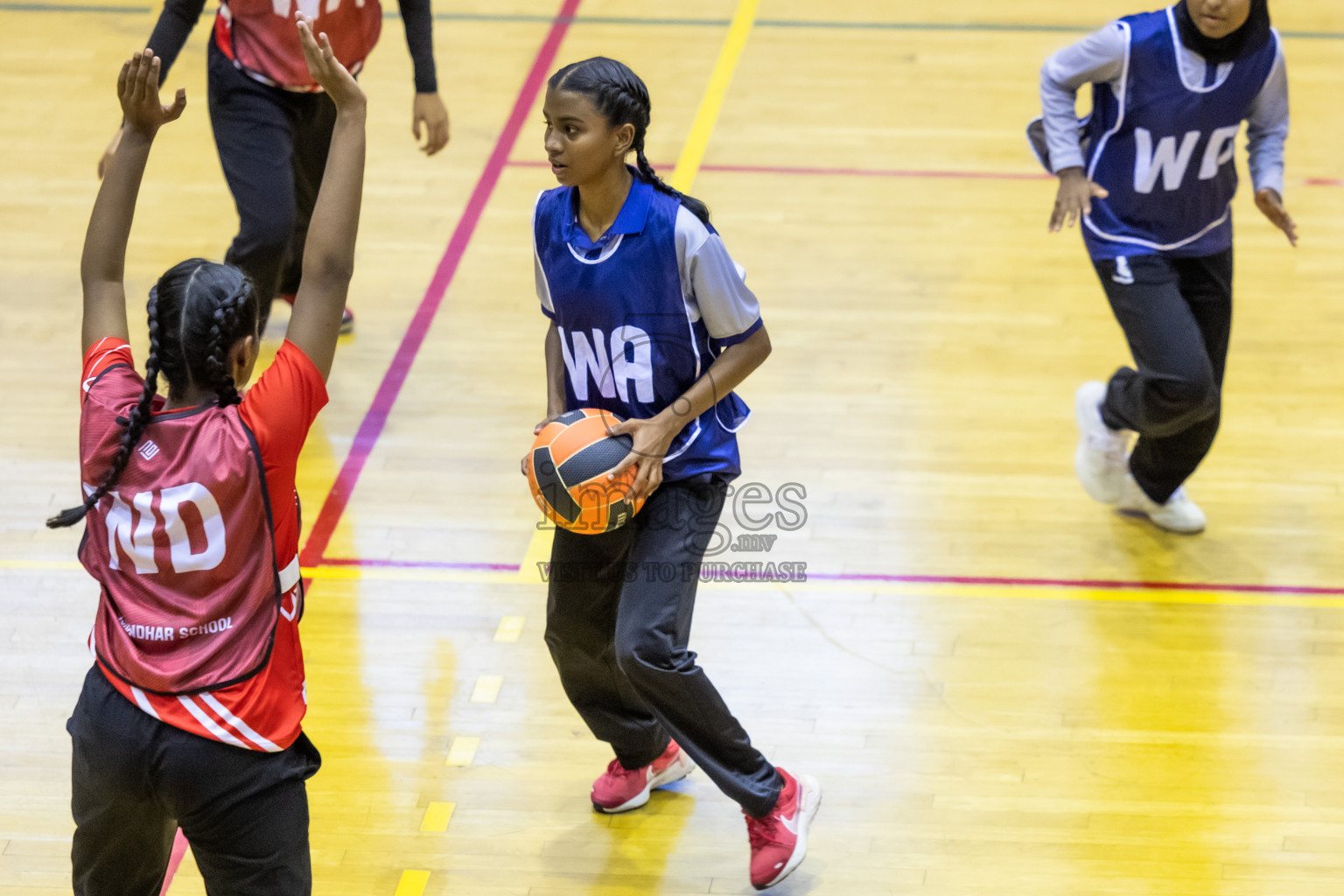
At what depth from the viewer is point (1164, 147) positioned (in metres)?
4.18

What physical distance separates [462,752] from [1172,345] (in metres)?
2.23

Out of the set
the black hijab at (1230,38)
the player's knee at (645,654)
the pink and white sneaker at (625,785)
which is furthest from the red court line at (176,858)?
the black hijab at (1230,38)

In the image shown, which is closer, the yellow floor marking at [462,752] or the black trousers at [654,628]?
the black trousers at [654,628]

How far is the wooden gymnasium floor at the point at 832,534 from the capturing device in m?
3.58

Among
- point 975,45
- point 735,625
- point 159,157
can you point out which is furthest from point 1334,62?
point 159,157

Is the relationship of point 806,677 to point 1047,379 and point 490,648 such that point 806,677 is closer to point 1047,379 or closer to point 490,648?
point 490,648

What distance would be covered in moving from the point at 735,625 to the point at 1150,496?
54.6 inches

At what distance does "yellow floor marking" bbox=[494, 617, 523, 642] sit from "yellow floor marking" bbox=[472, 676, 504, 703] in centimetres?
17

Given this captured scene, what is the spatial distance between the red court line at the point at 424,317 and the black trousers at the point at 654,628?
1.46 metres

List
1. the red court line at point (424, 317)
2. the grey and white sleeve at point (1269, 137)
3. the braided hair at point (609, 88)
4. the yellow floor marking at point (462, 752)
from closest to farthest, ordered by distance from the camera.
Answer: the braided hair at point (609, 88), the yellow floor marking at point (462, 752), the grey and white sleeve at point (1269, 137), the red court line at point (424, 317)

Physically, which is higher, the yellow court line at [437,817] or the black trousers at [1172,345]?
the black trousers at [1172,345]

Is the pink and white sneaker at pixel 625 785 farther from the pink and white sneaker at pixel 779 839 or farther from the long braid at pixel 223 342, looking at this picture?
the long braid at pixel 223 342

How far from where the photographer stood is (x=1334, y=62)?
7715mm

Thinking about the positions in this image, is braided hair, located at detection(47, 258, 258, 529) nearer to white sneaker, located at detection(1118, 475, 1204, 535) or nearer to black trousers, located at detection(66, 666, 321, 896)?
black trousers, located at detection(66, 666, 321, 896)
